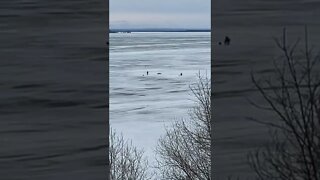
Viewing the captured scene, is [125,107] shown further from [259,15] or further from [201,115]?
[259,15]

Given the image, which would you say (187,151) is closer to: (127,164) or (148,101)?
(127,164)

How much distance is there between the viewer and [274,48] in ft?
18.2

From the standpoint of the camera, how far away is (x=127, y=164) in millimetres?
14938

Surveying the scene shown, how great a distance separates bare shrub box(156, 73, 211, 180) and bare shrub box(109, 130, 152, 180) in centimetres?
39

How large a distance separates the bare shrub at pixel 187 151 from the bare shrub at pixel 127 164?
1.29 ft

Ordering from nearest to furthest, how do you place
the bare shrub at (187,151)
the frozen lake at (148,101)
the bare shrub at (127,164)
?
the bare shrub at (127,164)
the bare shrub at (187,151)
the frozen lake at (148,101)

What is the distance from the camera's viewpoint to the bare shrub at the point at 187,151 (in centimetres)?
1455

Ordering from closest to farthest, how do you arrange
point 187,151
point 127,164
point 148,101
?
point 127,164 → point 187,151 → point 148,101

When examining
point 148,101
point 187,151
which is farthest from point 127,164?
point 148,101

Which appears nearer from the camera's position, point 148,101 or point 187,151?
point 187,151

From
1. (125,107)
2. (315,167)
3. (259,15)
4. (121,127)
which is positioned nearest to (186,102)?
(125,107)

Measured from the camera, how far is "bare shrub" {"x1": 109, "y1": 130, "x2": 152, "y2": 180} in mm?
14039

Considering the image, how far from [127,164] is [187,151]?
1370 millimetres

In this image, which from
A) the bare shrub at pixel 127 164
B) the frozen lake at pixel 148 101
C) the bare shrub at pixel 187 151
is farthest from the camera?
the frozen lake at pixel 148 101
